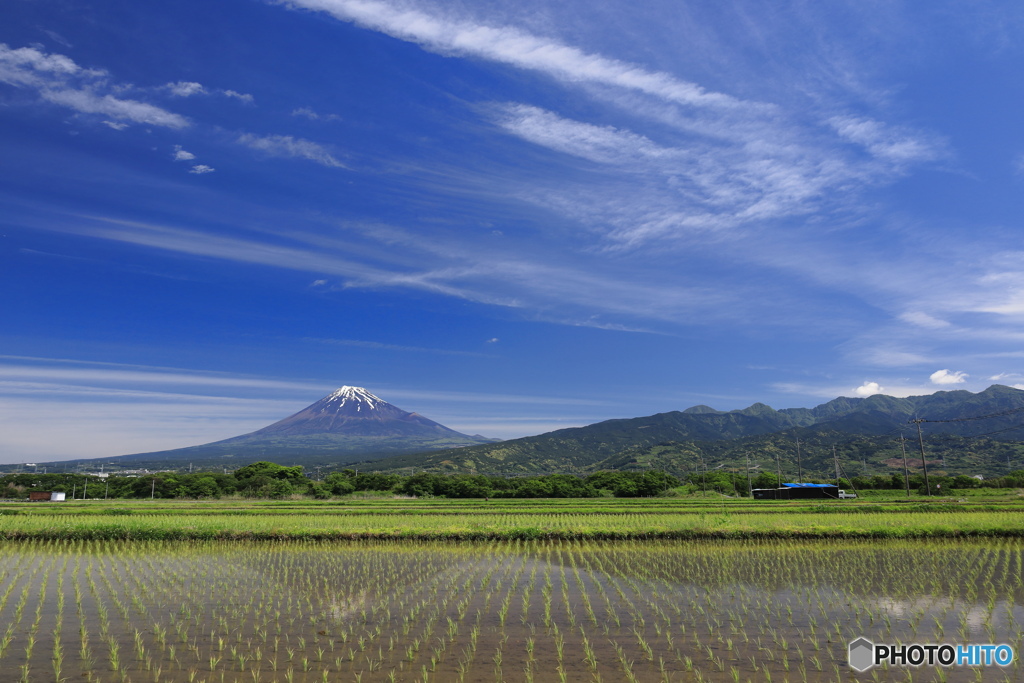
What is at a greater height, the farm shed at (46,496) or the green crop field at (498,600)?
the green crop field at (498,600)

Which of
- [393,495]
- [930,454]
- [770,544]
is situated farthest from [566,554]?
[930,454]

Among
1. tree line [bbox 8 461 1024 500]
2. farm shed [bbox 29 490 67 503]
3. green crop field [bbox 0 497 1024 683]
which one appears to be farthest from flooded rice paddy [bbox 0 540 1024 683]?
farm shed [bbox 29 490 67 503]

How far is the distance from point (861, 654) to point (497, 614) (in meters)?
5.94

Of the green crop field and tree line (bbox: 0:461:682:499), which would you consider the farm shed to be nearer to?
tree line (bbox: 0:461:682:499)

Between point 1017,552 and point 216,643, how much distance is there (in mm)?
22244

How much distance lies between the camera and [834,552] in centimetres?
1827

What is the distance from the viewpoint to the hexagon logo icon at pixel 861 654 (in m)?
8.18

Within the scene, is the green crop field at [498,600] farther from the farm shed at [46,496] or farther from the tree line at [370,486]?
the farm shed at [46,496]

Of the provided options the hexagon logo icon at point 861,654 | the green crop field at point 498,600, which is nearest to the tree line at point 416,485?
the green crop field at point 498,600

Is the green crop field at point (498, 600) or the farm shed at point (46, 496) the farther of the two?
the farm shed at point (46, 496)

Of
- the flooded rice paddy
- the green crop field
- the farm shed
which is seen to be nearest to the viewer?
the flooded rice paddy

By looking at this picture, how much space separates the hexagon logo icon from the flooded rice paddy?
0.46 ft

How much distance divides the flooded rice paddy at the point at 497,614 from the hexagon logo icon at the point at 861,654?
140 millimetres

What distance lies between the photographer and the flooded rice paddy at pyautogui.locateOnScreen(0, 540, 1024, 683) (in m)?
8.03
